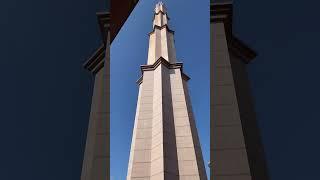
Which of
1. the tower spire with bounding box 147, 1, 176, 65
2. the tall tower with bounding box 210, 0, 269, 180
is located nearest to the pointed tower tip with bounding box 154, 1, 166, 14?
the tower spire with bounding box 147, 1, 176, 65

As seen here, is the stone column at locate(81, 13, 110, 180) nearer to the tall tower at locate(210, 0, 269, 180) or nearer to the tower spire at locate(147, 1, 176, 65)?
the tall tower at locate(210, 0, 269, 180)

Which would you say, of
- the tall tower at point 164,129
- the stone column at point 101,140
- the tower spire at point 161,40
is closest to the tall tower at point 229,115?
the stone column at point 101,140

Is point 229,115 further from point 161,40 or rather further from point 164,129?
point 161,40

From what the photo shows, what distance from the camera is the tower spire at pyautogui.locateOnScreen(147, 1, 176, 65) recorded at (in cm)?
2078

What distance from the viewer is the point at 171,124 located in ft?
49.3

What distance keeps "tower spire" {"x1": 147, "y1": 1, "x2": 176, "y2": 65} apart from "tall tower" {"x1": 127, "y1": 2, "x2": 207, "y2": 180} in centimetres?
18

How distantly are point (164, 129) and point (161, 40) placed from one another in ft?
32.0

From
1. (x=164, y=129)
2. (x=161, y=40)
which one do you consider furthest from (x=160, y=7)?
(x=164, y=129)

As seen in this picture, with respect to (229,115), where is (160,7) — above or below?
above

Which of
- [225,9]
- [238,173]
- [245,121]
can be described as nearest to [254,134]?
[245,121]

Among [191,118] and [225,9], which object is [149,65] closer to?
[191,118]

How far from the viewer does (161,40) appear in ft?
73.9

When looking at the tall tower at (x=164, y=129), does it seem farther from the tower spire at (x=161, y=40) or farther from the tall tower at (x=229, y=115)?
the tall tower at (x=229, y=115)

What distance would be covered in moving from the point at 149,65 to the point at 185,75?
215cm
